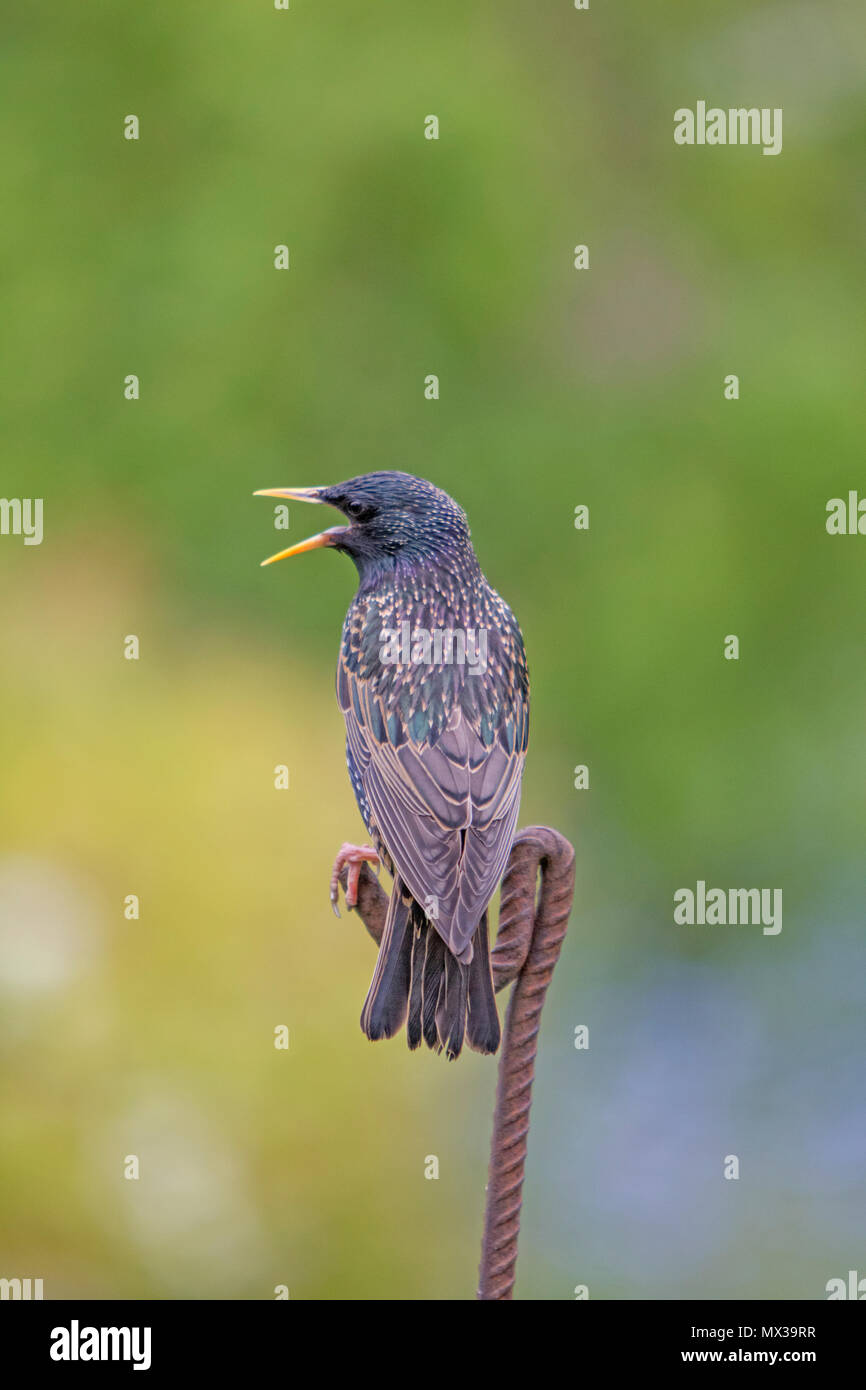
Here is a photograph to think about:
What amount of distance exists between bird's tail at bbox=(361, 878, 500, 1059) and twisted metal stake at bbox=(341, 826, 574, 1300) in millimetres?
42

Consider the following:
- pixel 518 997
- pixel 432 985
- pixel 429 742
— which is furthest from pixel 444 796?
pixel 518 997

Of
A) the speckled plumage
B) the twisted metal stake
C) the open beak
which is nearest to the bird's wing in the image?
the speckled plumage

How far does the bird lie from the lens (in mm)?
2102

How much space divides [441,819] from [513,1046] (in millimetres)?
577

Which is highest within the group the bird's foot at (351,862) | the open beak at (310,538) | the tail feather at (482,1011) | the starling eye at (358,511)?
the starling eye at (358,511)

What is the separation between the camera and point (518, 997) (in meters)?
1.89

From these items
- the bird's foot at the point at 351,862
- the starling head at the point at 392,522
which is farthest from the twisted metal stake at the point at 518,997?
the starling head at the point at 392,522

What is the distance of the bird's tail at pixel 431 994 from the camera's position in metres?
2.06

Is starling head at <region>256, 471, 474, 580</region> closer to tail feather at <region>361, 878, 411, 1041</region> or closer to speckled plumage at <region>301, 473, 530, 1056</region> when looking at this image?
speckled plumage at <region>301, 473, 530, 1056</region>

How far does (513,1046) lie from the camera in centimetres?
183

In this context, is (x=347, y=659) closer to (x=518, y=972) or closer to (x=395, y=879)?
(x=395, y=879)

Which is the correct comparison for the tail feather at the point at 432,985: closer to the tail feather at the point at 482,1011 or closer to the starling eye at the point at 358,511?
the tail feather at the point at 482,1011

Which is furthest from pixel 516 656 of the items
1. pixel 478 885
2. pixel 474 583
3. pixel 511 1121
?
pixel 511 1121

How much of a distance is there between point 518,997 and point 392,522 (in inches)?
46.1
